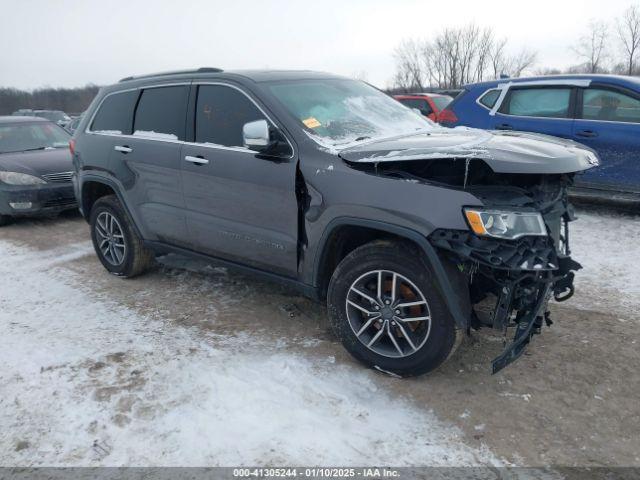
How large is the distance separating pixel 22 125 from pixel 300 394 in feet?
25.1

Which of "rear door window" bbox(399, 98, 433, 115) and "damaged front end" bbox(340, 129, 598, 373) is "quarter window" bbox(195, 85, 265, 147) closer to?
"damaged front end" bbox(340, 129, 598, 373)

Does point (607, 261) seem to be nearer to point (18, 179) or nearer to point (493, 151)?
point (493, 151)

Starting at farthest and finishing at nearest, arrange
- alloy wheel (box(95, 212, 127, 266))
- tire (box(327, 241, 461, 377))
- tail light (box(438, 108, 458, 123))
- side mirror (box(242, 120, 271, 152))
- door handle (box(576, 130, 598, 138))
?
1. tail light (box(438, 108, 458, 123))
2. door handle (box(576, 130, 598, 138))
3. alloy wheel (box(95, 212, 127, 266))
4. side mirror (box(242, 120, 271, 152))
5. tire (box(327, 241, 461, 377))

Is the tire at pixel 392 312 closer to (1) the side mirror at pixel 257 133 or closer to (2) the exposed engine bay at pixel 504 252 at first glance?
(2) the exposed engine bay at pixel 504 252

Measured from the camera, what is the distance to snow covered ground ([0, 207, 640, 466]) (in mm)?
2609

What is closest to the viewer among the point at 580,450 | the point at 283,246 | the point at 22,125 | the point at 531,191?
the point at 580,450

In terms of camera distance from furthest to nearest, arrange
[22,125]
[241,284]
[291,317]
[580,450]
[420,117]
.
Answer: [22,125], [241,284], [420,117], [291,317], [580,450]

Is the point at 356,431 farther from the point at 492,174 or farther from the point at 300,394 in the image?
the point at 492,174

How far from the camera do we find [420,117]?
4477mm

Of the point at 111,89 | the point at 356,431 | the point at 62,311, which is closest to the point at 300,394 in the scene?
the point at 356,431

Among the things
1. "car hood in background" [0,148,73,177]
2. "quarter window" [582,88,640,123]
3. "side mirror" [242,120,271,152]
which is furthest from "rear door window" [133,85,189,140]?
"quarter window" [582,88,640,123]

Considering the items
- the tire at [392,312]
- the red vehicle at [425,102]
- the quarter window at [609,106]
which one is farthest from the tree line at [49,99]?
the tire at [392,312]

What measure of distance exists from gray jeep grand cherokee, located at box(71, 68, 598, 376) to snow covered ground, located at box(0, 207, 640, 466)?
1.33 ft

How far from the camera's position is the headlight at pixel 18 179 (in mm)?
7102
